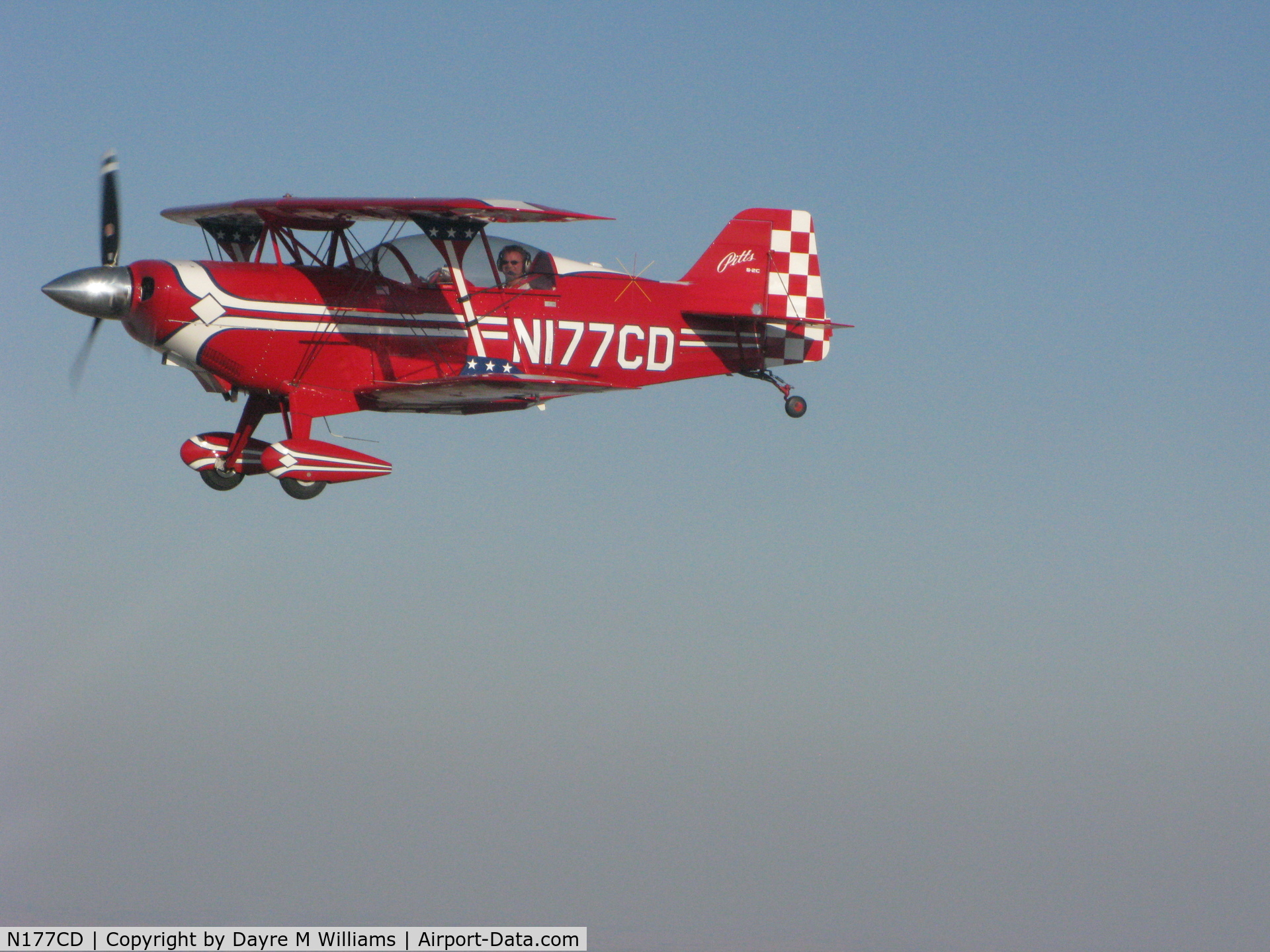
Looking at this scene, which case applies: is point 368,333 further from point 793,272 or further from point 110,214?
point 793,272

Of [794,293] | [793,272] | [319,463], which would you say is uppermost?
[793,272]

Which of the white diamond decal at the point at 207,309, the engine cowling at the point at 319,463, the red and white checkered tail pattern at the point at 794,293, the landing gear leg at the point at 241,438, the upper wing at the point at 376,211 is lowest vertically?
the engine cowling at the point at 319,463

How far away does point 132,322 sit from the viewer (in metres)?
21.1

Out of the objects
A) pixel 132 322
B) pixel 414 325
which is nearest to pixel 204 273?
pixel 132 322

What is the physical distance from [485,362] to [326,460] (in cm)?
263

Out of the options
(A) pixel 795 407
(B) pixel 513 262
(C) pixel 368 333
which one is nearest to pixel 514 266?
(B) pixel 513 262

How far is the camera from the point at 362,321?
71.6 feet

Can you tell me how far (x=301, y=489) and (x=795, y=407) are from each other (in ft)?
24.5

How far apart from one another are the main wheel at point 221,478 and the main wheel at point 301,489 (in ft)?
2.25

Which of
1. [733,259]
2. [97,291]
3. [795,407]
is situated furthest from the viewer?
[733,259]

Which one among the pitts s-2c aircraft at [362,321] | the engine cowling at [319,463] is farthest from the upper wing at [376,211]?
the engine cowling at [319,463]

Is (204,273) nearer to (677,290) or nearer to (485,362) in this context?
(485,362)

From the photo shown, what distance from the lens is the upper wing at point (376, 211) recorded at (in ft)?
68.5

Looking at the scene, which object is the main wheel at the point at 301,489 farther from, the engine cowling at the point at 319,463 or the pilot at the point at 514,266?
the pilot at the point at 514,266
